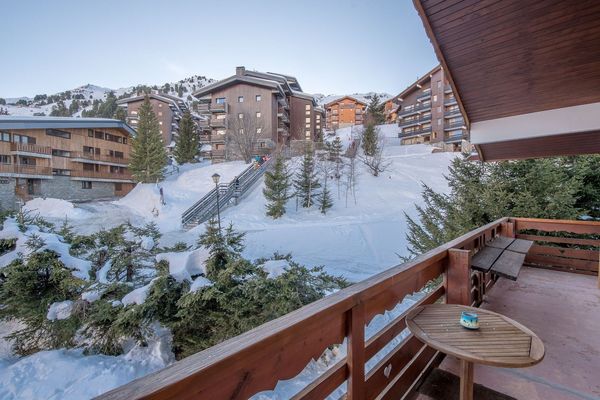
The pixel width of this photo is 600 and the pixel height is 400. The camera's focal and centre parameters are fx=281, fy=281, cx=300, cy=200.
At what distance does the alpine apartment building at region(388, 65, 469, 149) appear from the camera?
32.8m

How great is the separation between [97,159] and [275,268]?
84.6 feet

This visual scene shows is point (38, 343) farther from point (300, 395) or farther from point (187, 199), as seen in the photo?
point (187, 199)

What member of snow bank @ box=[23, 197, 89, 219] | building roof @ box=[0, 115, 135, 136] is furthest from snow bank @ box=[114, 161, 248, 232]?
building roof @ box=[0, 115, 135, 136]

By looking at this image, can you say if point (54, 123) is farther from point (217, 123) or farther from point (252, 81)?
point (252, 81)

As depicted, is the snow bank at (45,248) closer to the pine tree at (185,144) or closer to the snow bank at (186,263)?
the snow bank at (186,263)

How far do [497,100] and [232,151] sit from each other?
24.8m

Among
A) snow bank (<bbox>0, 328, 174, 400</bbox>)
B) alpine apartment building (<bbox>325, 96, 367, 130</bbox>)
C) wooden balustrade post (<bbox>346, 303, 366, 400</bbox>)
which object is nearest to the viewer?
wooden balustrade post (<bbox>346, 303, 366, 400</bbox>)

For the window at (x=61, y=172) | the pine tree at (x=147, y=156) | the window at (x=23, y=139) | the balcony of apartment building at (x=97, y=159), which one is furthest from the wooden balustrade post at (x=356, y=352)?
the balcony of apartment building at (x=97, y=159)

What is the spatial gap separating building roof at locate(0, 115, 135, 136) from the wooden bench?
82.9 feet

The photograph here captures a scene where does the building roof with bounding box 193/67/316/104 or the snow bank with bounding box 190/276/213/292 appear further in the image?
the building roof with bounding box 193/67/316/104

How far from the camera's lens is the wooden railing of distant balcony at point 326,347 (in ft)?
2.26

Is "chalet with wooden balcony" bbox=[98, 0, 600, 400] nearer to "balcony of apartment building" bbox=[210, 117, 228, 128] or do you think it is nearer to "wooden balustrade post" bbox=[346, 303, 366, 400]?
"wooden balustrade post" bbox=[346, 303, 366, 400]

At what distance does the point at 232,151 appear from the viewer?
27.1 meters

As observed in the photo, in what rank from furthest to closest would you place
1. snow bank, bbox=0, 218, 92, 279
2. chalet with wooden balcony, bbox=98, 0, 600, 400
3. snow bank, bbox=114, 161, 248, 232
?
snow bank, bbox=114, 161, 248, 232
snow bank, bbox=0, 218, 92, 279
chalet with wooden balcony, bbox=98, 0, 600, 400
